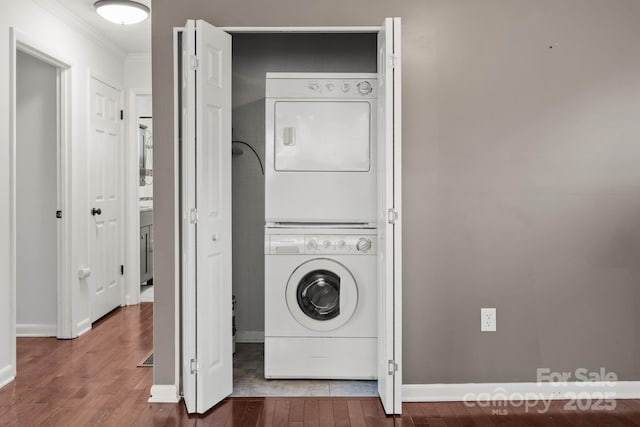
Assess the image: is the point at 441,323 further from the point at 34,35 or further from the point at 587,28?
the point at 34,35

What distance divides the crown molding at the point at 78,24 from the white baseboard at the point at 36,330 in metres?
2.40

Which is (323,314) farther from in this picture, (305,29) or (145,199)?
(145,199)

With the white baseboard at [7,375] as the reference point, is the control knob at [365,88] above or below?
above

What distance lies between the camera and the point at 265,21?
116 inches

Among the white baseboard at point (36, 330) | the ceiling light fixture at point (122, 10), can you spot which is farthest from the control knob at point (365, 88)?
the white baseboard at point (36, 330)

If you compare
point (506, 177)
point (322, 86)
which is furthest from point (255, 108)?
point (506, 177)

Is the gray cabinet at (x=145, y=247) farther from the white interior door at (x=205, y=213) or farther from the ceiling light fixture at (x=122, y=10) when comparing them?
the white interior door at (x=205, y=213)

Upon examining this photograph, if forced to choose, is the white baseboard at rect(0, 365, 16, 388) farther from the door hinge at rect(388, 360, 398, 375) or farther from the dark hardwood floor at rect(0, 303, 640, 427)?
the door hinge at rect(388, 360, 398, 375)

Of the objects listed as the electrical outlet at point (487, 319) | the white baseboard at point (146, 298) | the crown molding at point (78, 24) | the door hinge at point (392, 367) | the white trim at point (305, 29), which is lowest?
the white baseboard at point (146, 298)

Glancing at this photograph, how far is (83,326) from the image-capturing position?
14.5ft

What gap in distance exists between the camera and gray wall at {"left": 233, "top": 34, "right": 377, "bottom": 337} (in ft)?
13.6

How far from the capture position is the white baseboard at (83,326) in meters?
4.35

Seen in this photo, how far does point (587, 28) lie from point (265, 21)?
5.84 ft

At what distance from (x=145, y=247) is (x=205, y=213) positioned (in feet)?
12.4
